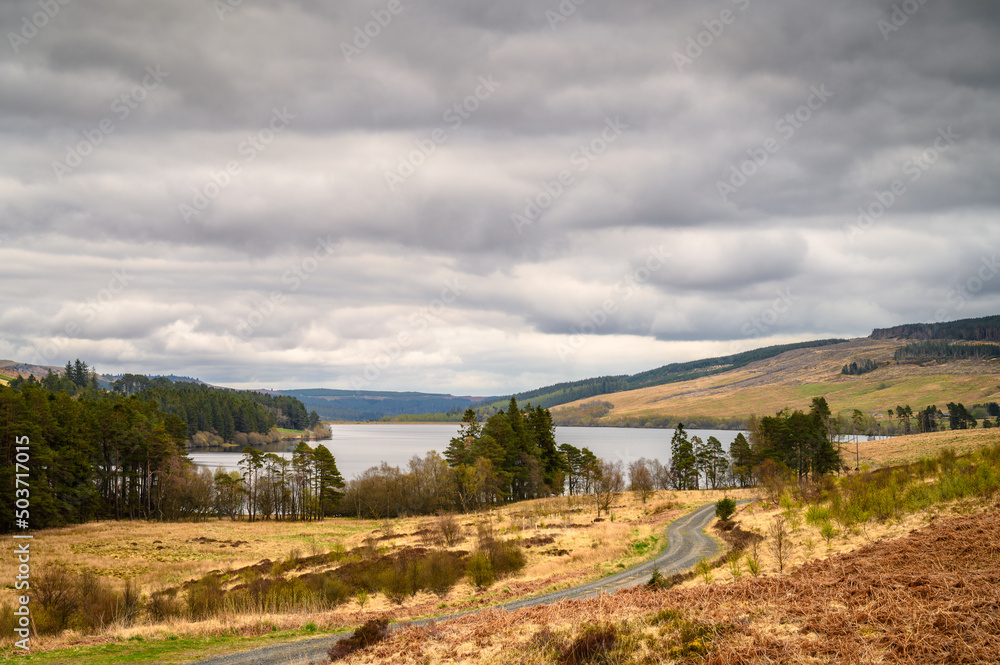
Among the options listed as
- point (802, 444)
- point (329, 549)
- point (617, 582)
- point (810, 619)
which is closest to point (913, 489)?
point (617, 582)

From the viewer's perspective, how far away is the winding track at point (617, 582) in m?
16.0

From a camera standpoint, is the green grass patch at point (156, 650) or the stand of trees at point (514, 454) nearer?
the green grass patch at point (156, 650)

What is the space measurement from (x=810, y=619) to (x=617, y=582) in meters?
19.3

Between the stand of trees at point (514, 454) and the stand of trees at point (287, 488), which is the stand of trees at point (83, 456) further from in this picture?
the stand of trees at point (514, 454)

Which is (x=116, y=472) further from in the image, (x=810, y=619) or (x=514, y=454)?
(x=810, y=619)

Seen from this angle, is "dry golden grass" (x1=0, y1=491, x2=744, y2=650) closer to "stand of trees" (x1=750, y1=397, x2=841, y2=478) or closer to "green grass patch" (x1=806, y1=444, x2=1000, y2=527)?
"green grass patch" (x1=806, y1=444, x2=1000, y2=527)

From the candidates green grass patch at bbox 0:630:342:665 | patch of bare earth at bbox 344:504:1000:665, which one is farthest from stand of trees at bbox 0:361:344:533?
patch of bare earth at bbox 344:504:1000:665

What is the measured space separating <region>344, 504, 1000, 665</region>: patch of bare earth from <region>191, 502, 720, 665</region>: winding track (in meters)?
3.59

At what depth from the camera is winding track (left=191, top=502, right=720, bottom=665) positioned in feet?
52.4

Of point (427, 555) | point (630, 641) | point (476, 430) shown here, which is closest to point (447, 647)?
point (630, 641)

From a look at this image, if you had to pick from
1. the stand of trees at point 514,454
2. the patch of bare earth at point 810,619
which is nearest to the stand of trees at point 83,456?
the stand of trees at point 514,454

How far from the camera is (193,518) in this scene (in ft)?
246

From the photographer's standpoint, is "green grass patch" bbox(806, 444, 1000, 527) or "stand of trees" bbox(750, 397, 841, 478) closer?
"green grass patch" bbox(806, 444, 1000, 527)

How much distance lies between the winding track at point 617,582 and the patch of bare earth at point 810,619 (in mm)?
3592
